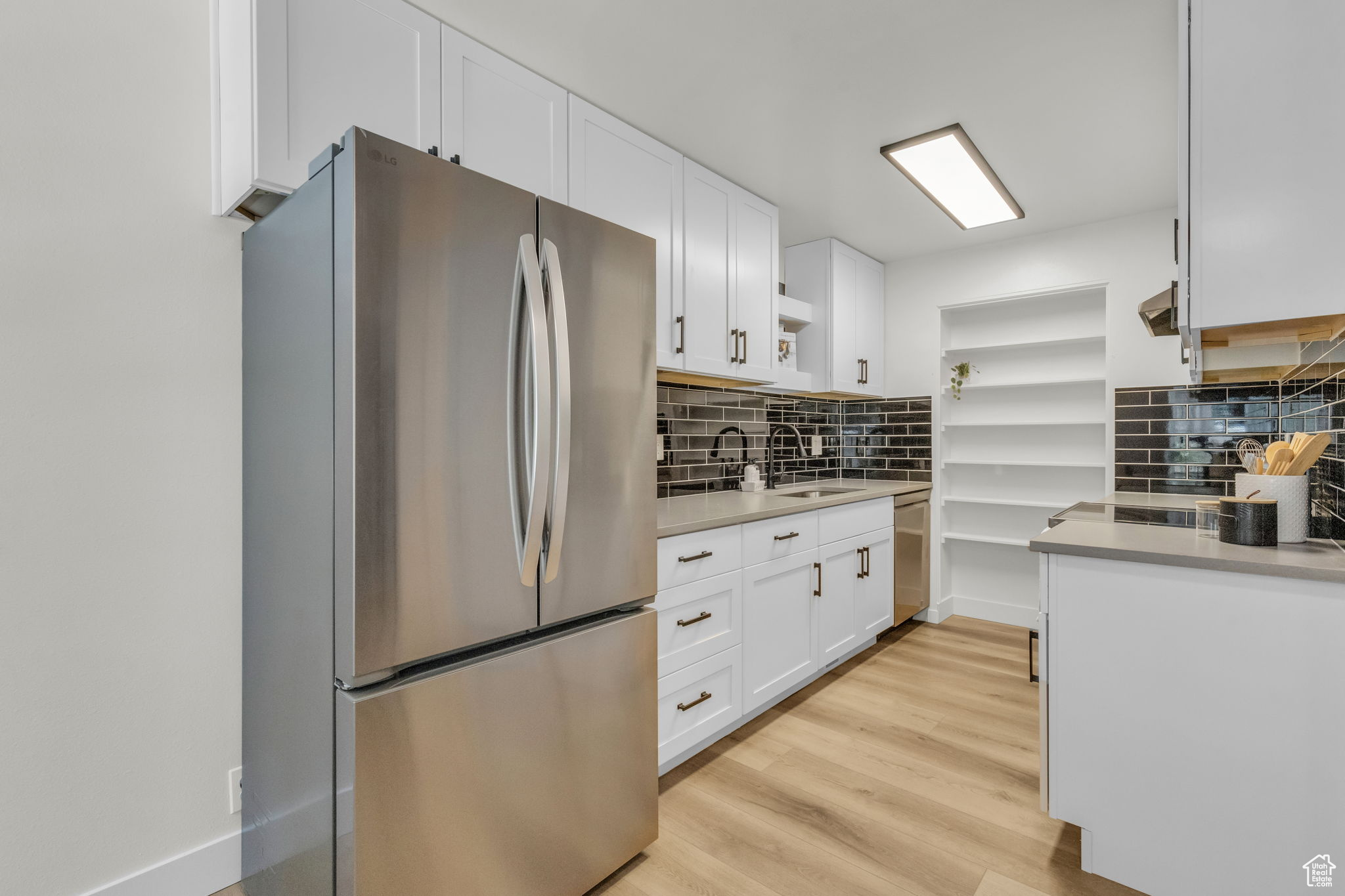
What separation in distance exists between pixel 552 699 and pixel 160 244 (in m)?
1.52

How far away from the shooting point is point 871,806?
6.45 ft

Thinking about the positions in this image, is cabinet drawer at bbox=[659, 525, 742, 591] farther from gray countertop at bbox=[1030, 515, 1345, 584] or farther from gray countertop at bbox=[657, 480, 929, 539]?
gray countertop at bbox=[1030, 515, 1345, 584]

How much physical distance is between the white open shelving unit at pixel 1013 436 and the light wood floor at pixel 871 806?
1.22m

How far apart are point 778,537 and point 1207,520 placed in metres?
1.45

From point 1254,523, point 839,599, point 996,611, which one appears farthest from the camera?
point 996,611

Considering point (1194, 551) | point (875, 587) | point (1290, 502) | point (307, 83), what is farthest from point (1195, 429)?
point (307, 83)

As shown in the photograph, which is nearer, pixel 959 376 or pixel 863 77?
pixel 863 77

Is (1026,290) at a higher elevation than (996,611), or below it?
higher

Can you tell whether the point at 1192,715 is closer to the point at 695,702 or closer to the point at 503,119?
the point at 695,702

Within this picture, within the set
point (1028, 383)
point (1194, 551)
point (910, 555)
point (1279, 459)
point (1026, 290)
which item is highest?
point (1026, 290)

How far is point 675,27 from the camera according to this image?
1.81 m

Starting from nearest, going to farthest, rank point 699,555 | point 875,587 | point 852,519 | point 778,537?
point 699,555 → point 778,537 → point 852,519 → point 875,587

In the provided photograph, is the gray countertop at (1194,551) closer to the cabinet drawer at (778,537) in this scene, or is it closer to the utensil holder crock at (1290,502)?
the utensil holder crock at (1290,502)

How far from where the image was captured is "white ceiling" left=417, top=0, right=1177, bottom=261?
1741 mm
